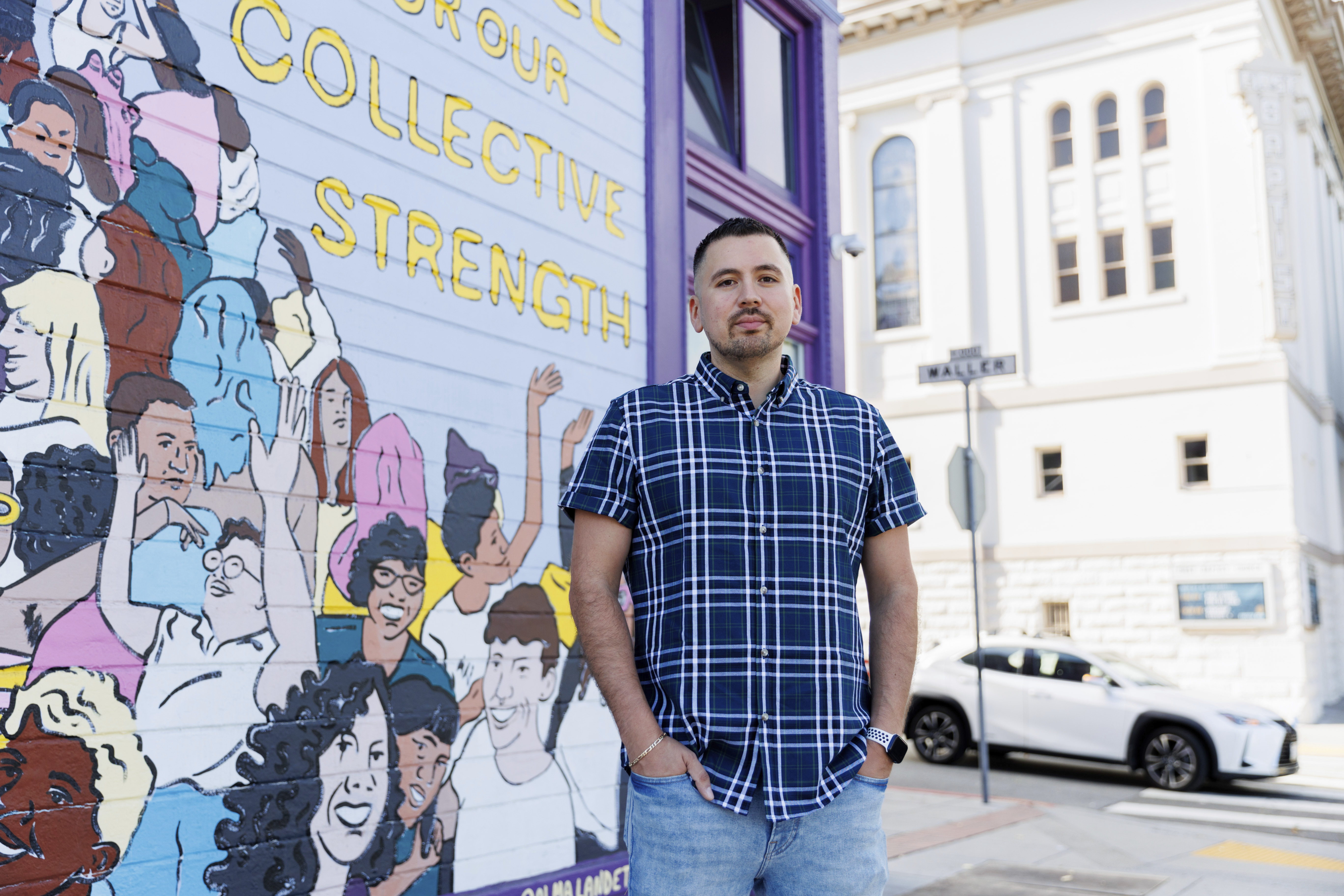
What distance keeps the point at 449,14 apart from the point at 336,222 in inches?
55.9

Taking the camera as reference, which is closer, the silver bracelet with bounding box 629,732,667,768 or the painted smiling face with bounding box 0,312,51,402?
the silver bracelet with bounding box 629,732,667,768

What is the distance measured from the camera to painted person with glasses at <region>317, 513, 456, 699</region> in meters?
4.73

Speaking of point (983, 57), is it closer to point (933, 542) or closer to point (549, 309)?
point (933, 542)

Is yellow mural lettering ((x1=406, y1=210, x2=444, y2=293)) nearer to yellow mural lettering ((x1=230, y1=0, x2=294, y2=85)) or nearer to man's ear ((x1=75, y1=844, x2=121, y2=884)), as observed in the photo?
yellow mural lettering ((x1=230, y1=0, x2=294, y2=85))

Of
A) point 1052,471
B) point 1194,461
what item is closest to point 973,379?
point 1194,461

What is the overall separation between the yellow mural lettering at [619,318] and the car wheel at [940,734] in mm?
8732

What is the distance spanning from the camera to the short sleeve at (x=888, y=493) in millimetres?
2895

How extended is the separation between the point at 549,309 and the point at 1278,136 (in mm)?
19100

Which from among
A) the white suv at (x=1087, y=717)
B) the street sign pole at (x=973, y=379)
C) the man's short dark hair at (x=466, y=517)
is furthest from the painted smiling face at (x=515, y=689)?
the white suv at (x=1087, y=717)

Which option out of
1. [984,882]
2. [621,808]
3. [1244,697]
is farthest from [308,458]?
[1244,697]

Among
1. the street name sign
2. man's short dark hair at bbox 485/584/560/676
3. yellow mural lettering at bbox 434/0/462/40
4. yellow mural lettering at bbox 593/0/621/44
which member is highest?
yellow mural lettering at bbox 593/0/621/44

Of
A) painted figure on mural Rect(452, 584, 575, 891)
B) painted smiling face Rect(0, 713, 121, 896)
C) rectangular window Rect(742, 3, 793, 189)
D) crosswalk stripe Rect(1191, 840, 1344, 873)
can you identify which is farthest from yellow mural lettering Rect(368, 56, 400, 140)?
crosswalk stripe Rect(1191, 840, 1344, 873)

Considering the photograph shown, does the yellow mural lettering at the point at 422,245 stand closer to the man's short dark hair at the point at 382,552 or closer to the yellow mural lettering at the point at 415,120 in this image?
the yellow mural lettering at the point at 415,120

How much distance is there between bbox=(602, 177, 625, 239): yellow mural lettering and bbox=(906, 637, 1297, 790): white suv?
771 cm
